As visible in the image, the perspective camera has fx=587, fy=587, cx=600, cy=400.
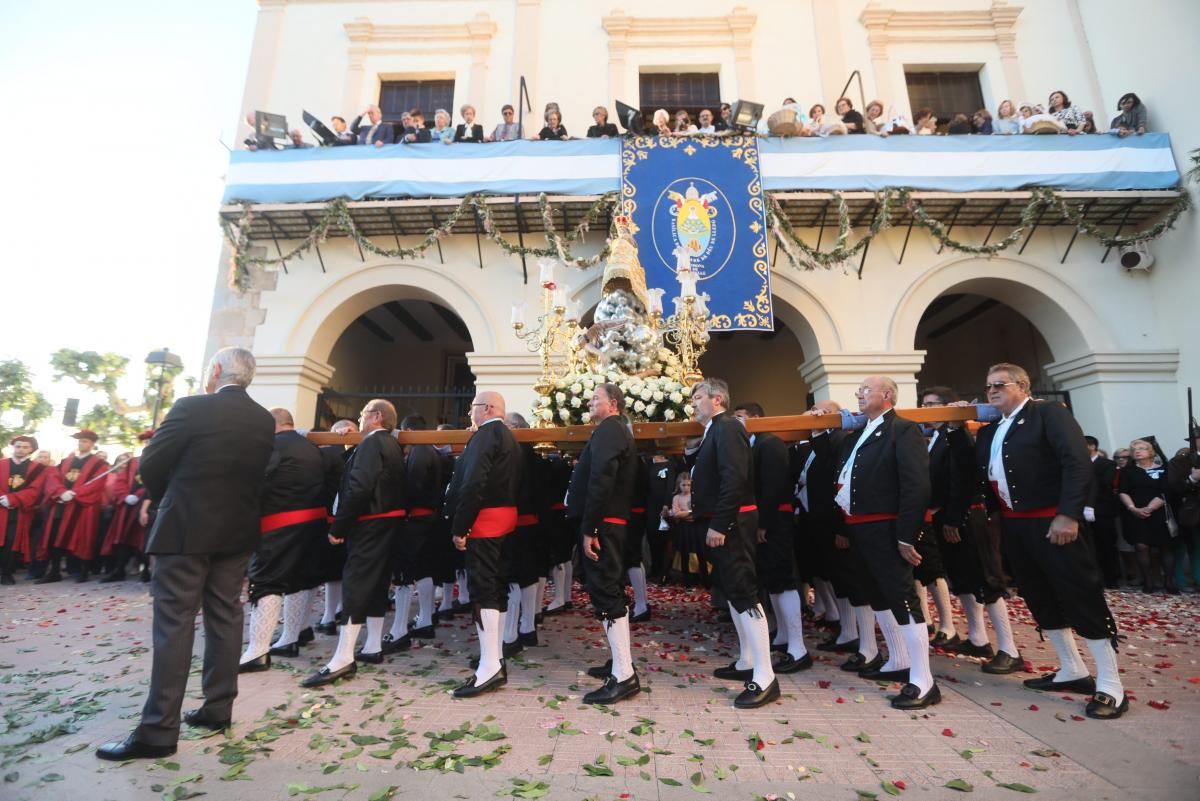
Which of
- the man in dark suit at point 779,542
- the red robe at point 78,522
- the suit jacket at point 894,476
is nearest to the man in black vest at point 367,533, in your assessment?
the man in dark suit at point 779,542

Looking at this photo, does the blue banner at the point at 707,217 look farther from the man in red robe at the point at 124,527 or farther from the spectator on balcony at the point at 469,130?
the man in red robe at the point at 124,527

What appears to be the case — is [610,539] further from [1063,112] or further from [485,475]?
[1063,112]

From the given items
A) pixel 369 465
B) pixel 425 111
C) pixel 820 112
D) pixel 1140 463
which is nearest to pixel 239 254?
pixel 425 111

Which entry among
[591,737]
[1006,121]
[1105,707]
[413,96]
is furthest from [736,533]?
[413,96]

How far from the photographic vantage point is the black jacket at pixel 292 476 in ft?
14.5

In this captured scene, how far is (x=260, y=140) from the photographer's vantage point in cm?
974

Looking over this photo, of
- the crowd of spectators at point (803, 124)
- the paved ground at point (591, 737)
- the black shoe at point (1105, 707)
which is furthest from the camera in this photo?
the crowd of spectators at point (803, 124)

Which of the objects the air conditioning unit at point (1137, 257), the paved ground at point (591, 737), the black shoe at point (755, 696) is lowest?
the paved ground at point (591, 737)

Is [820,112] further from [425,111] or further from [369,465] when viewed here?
[369,465]

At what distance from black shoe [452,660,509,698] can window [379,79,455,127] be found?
37.0 feet

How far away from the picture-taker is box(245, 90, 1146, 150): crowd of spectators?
9.47 m

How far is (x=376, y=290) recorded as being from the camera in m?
10.2

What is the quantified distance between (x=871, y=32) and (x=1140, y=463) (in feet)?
29.5

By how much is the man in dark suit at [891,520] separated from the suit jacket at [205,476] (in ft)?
12.0
